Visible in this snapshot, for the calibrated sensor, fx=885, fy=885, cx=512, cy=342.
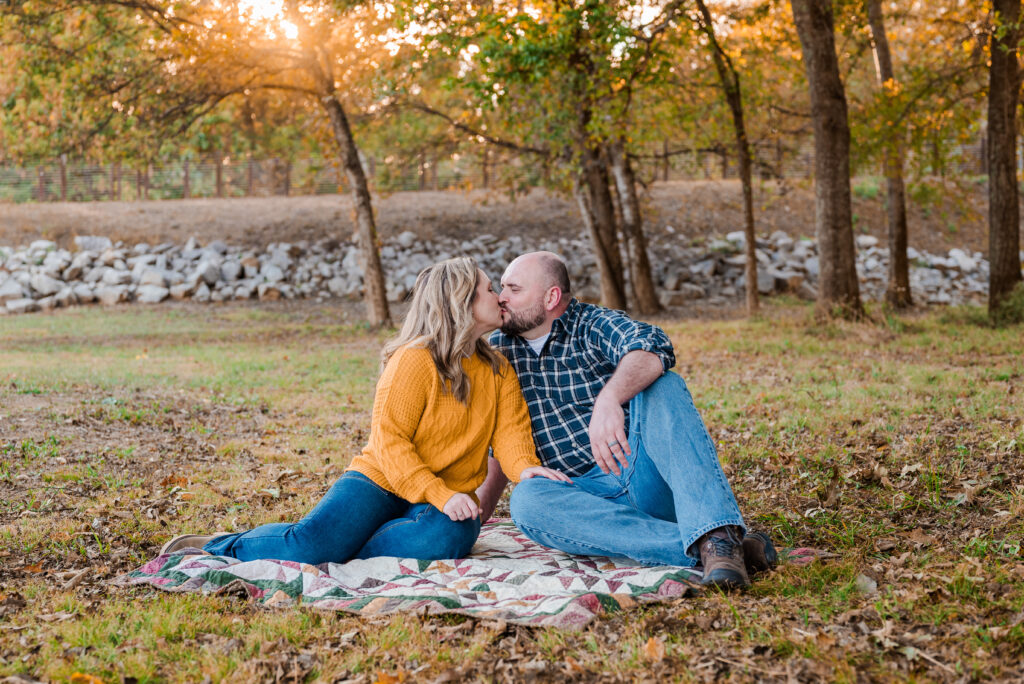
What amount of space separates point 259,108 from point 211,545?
3032 centimetres

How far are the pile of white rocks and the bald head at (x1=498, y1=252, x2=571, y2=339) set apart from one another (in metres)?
17.5

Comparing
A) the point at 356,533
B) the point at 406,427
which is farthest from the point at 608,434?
the point at 356,533

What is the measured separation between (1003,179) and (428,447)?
1202 centimetres

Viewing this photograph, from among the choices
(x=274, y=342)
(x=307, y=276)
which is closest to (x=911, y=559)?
(x=274, y=342)

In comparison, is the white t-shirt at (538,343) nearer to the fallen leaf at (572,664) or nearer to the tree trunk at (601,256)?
the fallen leaf at (572,664)

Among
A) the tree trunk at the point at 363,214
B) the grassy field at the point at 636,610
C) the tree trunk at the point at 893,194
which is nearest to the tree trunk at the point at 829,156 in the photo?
the grassy field at the point at 636,610

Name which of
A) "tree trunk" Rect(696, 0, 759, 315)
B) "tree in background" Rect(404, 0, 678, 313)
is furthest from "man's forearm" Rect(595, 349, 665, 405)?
"tree trunk" Rect(696, 0, 759, 315)

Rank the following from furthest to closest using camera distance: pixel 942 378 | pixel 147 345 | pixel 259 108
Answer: pixel 259 108, pixel 147 345, pixel 942 378

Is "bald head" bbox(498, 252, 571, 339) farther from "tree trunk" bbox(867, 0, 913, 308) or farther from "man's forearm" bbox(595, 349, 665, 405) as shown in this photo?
"tree trunk" bbox(867, 0, 913, 308)

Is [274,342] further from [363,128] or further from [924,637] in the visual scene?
[924,637]

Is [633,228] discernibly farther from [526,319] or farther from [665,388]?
[665,388]

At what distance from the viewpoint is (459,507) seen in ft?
13.5

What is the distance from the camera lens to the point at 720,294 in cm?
2294

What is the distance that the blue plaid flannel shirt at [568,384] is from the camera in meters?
4.48
